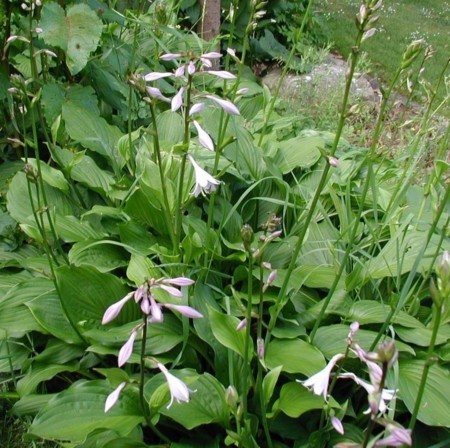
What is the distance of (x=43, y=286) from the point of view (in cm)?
244

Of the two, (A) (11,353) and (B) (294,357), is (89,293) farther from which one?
(B) (294,357)

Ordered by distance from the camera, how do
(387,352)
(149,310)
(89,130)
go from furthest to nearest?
(89,130), (149,310), (387,352)

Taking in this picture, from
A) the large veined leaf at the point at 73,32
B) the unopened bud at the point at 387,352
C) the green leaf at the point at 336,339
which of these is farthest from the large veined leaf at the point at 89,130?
the unopened bud at the point at 387,352

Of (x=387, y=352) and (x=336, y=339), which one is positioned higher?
(x=387, y=352)

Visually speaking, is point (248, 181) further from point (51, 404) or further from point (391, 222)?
point (51, 404)

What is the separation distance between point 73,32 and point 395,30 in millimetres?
8608

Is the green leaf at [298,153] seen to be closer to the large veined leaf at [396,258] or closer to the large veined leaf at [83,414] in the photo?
the large veined leaf at [396,258]

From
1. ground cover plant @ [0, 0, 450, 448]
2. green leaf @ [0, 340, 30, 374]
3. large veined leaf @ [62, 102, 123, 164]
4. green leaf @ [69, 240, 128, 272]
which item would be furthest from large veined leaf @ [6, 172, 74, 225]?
green leaf @ [0, 340, 30, 374]

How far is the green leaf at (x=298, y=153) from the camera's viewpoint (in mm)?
3240

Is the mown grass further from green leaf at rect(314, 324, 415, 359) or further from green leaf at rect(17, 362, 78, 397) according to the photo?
green leaf at rect(17, 362, 78, 397)

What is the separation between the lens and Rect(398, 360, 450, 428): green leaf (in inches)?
78.5

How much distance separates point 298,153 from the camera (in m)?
3.32

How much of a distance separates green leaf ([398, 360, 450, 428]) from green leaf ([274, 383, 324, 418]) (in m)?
0.31

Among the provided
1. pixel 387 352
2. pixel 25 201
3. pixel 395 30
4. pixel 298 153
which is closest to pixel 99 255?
pixel 25 201
